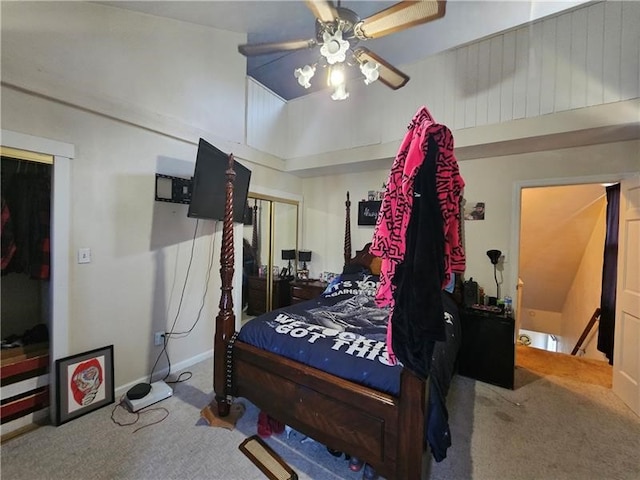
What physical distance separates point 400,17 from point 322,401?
2287 mm

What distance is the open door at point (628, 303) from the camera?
2.28m

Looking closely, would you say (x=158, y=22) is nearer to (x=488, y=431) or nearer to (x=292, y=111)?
(x=292, y=111)

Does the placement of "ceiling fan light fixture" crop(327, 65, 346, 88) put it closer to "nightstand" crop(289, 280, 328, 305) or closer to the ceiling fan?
the ceiling fan

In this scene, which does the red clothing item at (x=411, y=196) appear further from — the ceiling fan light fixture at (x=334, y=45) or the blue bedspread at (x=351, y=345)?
the ceiling fan light fixture at (x=334, y=45)

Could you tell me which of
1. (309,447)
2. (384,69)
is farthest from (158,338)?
(384,69)

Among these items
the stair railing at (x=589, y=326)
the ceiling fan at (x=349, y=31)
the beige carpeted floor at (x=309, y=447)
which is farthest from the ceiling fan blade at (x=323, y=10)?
the stair railing at (x=589, y=326)

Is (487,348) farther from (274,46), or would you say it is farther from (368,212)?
(274,46)

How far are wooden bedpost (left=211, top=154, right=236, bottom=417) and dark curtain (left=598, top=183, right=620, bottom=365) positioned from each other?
3.99 metres

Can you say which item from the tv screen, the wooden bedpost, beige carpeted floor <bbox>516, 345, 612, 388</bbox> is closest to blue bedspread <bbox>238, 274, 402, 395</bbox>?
the wooden bedpost

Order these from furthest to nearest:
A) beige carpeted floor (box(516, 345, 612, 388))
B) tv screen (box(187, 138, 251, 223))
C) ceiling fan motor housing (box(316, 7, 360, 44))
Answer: beige carpeted floor (box(516, 345, 612, 388)), tv screen (box(187, 138, 251, 223)), ceiling fan motor housing (box(316, 7, 360, 44))

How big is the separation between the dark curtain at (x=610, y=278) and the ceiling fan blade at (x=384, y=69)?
9.10 ft

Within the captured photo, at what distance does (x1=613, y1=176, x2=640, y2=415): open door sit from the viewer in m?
2.28

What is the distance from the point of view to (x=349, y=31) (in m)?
1.73

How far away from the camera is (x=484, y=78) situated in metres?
2.83
